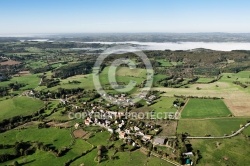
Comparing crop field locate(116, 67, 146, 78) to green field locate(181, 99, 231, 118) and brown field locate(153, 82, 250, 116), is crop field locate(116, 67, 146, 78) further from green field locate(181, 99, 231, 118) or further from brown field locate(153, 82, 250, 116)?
green field locate(181, 99, 231, 118)

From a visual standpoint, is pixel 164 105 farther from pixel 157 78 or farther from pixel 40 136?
pixel 157 78

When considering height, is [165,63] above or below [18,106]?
above

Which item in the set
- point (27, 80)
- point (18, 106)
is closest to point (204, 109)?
point (18, 106)

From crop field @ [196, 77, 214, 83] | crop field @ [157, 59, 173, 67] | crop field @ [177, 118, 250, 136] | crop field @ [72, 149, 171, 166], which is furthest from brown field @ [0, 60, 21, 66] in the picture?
crop field @ [72, 149, 171, 166]

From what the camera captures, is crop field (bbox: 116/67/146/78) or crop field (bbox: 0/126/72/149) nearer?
crop field (bbox: 0/126/72/149)

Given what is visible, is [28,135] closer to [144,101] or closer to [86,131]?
[86,131]

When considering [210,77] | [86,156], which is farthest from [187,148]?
[210,77]
